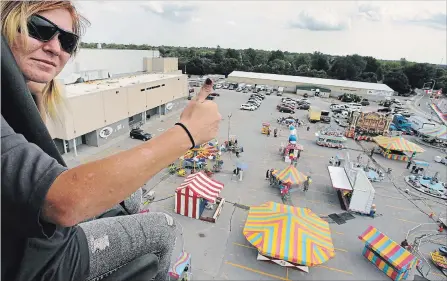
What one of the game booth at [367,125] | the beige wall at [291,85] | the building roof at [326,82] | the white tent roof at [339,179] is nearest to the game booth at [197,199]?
the white tent roof at [339,179]

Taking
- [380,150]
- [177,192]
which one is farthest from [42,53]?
[380,150]

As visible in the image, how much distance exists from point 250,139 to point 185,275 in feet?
66.3

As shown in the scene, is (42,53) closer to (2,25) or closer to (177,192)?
(2,25)

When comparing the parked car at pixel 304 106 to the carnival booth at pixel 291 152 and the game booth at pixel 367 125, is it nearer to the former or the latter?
the game booth at pixel 367 125

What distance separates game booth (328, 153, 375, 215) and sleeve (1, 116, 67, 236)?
60.6 feet

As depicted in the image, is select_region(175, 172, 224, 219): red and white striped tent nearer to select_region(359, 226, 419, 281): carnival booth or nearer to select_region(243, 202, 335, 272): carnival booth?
select_region(243, 202, 335, 272): carnival booth

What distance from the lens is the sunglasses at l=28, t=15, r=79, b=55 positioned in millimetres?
1633

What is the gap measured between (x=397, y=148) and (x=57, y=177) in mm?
30728

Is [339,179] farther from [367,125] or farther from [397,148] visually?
[367,125]

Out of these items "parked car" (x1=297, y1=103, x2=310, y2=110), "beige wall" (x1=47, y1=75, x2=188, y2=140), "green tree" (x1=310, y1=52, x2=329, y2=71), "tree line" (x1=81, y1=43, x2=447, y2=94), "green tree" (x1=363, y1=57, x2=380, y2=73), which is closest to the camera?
"beige wall" (x1=47, y1=75, x2=188, y2=140)

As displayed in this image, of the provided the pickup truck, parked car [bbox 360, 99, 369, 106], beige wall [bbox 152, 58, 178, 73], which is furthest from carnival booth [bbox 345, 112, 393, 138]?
beige wall [bbox 152, 58, 178, 73]

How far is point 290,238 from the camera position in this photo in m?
12.3

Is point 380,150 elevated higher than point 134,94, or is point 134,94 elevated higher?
point 134,94

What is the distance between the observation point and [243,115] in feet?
131
